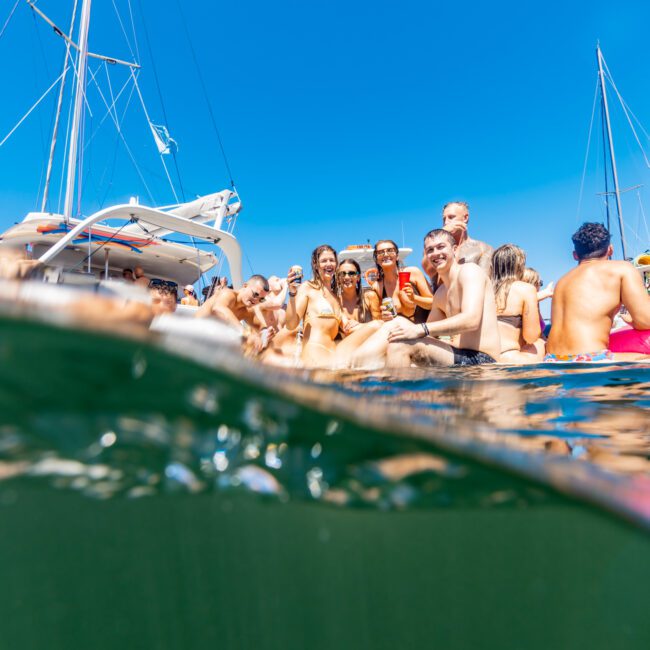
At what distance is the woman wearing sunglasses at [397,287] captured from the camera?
182 inches

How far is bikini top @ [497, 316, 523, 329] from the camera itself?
443 cm

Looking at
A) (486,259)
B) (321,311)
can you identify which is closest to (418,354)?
(321,311)

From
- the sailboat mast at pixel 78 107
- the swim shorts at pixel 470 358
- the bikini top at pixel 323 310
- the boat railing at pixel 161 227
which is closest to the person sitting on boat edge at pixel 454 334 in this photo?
the swim shorts at pixel 470 358

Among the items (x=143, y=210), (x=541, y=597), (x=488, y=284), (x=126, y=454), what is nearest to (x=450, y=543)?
(x=541, y=597)

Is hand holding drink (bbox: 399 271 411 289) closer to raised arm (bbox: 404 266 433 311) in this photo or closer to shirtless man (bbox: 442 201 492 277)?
raised arm (bbox: 404 266 433 311)

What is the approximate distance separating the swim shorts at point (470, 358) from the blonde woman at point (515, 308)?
0.78m

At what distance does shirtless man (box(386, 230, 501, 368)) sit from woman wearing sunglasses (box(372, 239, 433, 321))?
747mm

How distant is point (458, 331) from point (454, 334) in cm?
18

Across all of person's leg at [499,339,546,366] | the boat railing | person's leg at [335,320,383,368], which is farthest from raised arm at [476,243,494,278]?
the boat railing

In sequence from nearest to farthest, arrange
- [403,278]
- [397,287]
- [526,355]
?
1. [526,355]
2. [403,278]
3. [397,287]

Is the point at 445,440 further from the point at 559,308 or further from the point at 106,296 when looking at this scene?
the point at 559,308

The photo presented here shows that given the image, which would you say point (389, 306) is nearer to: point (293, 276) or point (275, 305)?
point (293, 276)

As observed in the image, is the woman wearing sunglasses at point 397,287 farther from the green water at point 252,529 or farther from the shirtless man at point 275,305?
the green water at point 252,529

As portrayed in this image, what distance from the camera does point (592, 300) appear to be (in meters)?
3.63
